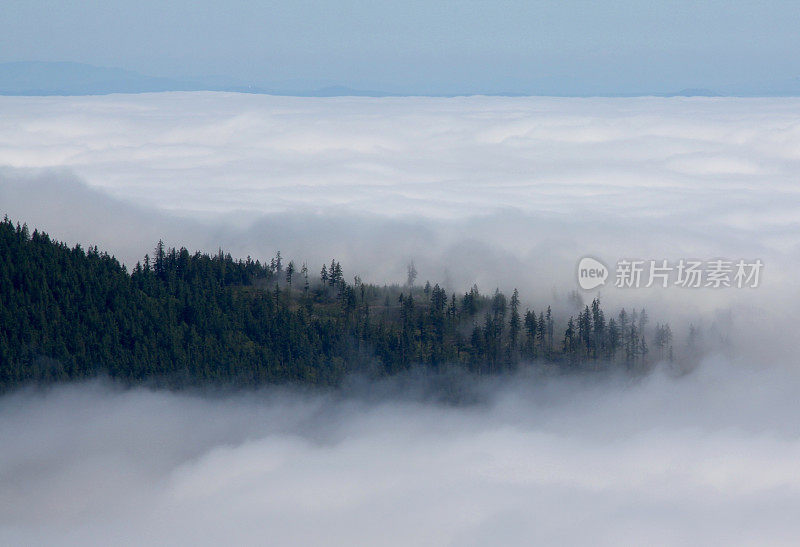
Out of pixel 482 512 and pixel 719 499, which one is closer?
pixel 482 512

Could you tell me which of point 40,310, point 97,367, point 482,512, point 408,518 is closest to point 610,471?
point 482,512

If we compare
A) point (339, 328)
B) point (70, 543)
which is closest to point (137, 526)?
point (70, 543)

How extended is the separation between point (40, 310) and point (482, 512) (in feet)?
267

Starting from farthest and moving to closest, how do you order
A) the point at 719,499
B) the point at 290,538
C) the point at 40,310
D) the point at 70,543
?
the point at 40,310 → the point at 719,499 → the point at 290,538 → the point at 70,543

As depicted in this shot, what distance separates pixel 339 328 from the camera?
19688 cm

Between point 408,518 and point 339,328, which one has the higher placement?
point 339,328

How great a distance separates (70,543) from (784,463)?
112 metres

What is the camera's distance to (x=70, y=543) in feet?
438

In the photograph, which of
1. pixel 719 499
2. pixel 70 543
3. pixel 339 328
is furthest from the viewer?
pixel 339 328

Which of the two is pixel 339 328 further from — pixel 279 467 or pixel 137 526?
pixel 137 526

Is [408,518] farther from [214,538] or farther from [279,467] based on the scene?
[279,467]

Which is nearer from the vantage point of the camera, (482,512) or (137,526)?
(137,526)

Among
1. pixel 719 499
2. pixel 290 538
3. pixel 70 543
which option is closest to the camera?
pixel 70 543

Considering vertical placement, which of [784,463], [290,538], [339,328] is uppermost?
[339,328]
